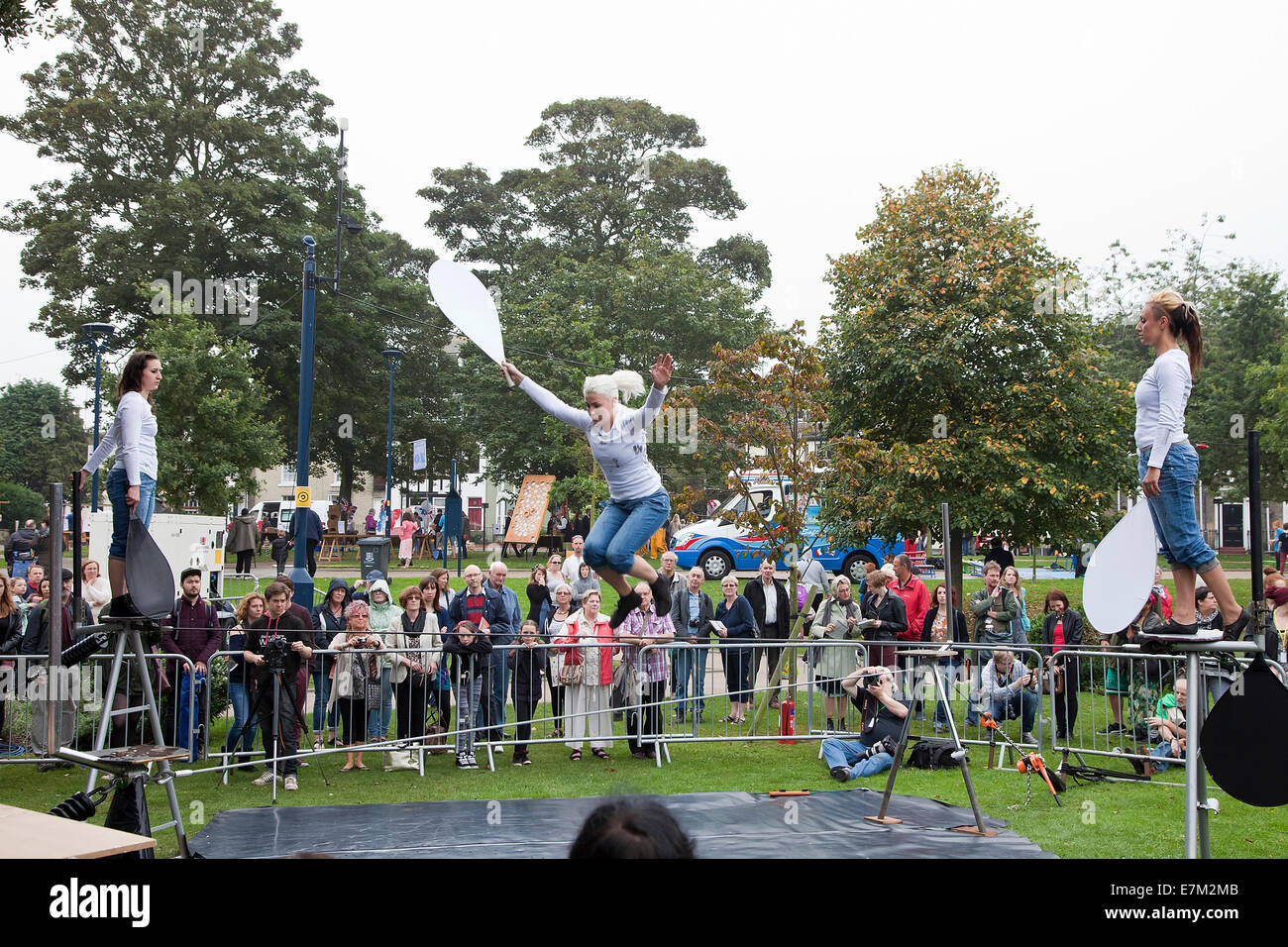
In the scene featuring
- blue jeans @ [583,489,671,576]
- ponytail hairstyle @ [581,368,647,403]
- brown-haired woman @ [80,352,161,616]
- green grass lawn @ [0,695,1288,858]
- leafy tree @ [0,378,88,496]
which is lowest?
green grass lawn @ [0,695,1288,858]

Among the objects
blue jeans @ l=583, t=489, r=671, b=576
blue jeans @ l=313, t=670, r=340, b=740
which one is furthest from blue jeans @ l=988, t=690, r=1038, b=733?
blue jeans @ l=313, t=670, r=340, b=740

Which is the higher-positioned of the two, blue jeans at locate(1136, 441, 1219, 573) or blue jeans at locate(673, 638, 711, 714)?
blue jeans at locate(1136, 441, 1219, 573)

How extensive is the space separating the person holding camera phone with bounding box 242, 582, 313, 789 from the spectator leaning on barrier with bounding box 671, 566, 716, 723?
9.86 feet

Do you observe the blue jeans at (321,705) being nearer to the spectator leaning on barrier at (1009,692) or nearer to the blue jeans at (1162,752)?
the spectator leaning on barrier at (1009,692)

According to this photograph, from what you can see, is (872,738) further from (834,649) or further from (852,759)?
(834,649)

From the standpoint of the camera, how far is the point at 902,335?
1720 cm

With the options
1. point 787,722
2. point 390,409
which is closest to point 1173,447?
point 787,722

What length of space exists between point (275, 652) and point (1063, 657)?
6.84 meters

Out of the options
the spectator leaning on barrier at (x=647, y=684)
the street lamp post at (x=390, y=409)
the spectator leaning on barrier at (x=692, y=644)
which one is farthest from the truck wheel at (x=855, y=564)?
the spectator leaning on barrier at (x=647, y=684)

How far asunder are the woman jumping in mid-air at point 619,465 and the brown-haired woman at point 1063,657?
14.6ft

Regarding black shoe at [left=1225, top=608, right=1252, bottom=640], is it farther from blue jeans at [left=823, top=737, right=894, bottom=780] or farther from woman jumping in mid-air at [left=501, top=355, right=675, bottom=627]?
blue jeans at [left=823, top=737, right=894, bottom=780]

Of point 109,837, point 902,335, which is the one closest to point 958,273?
point 902,335

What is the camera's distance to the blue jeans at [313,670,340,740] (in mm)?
8656

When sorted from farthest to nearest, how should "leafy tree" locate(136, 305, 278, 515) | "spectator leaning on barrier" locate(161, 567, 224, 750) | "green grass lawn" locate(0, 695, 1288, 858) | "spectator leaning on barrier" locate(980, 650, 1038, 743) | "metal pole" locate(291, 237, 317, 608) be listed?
"leafy tree" locate(136, 305, 278, 515) → "metal pole" locate(291, 237, 317, 608) → "spectator leaning on barrier" locate(980, 650, 1038, 743) → "spectator leaning on barrier" locate(161, 567, 224, 750) → "green grass lawn" locate(0, 695, 1288, 858)
